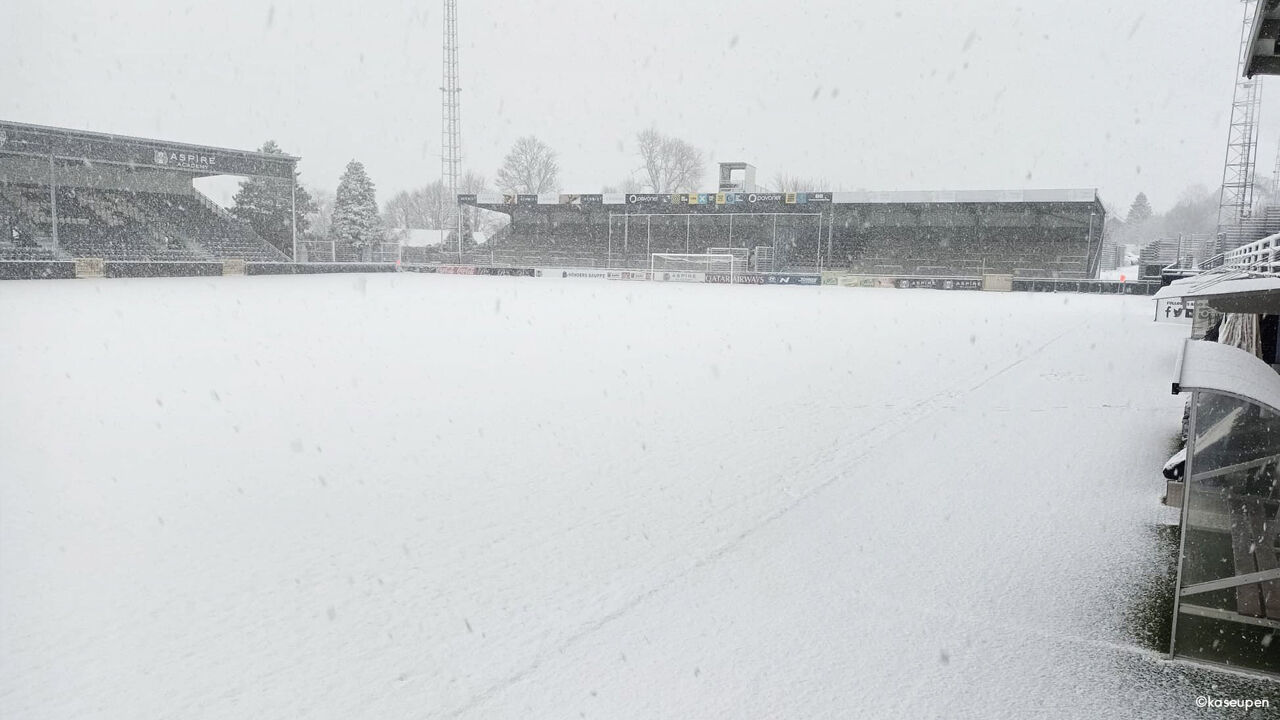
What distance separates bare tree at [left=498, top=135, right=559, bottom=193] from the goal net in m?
35.7

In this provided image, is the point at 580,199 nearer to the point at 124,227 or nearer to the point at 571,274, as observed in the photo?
the point at 571,274

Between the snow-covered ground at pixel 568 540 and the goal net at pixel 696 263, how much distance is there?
31333 millimetres

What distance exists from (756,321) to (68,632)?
51.6ft

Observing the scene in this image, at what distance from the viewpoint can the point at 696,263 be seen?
140ft

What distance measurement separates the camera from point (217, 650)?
3.25 meters

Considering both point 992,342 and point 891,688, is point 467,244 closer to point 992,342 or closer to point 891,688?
point 992,342

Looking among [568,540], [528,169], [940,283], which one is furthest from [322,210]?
[568,540]

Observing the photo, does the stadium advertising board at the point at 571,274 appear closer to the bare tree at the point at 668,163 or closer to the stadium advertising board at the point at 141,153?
Answer: the stadium advertising board at the point at 141,153

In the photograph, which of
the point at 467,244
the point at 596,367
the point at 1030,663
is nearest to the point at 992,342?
the point at 596,367

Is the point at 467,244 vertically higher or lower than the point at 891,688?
higher

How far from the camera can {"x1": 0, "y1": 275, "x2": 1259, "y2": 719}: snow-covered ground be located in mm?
3076

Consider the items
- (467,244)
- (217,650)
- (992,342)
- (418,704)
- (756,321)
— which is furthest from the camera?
(467,244)

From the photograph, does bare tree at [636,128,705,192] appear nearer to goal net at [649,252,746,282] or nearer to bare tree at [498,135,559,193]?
bare tree at [498,135,559,193]

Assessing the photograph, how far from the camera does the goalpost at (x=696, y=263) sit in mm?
41719
